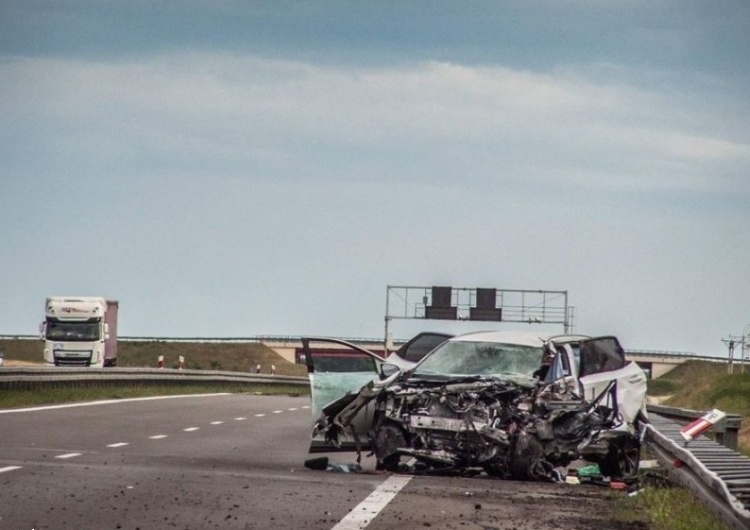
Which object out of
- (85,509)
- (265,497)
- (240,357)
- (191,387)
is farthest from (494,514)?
(240,357)

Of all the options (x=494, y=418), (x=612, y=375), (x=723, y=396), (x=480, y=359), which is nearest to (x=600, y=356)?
(x=612, y=375)

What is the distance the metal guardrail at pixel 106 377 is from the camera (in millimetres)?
29797

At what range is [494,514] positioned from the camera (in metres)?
11.9

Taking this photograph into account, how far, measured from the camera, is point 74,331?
54.4 metres

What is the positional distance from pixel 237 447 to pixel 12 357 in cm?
8385

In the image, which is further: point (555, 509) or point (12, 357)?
point (12, 357)

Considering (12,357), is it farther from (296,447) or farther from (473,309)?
(296,447)

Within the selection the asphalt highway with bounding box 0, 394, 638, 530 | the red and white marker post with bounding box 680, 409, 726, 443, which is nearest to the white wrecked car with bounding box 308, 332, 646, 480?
the asphalt highway with bounding box 0, 394, 638, 530

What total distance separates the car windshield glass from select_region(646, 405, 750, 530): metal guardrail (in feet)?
5.02

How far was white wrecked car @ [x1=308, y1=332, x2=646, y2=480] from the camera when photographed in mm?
15859

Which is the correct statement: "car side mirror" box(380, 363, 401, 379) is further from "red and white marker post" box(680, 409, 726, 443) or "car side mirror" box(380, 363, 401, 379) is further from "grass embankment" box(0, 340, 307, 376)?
"grass embankment" box(0, 340, 307, 376)

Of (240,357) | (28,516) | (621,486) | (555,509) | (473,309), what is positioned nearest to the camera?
(28,516)

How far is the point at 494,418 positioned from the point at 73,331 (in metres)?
40.3

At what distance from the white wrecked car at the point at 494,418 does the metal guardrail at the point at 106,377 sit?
14119 millimetres
